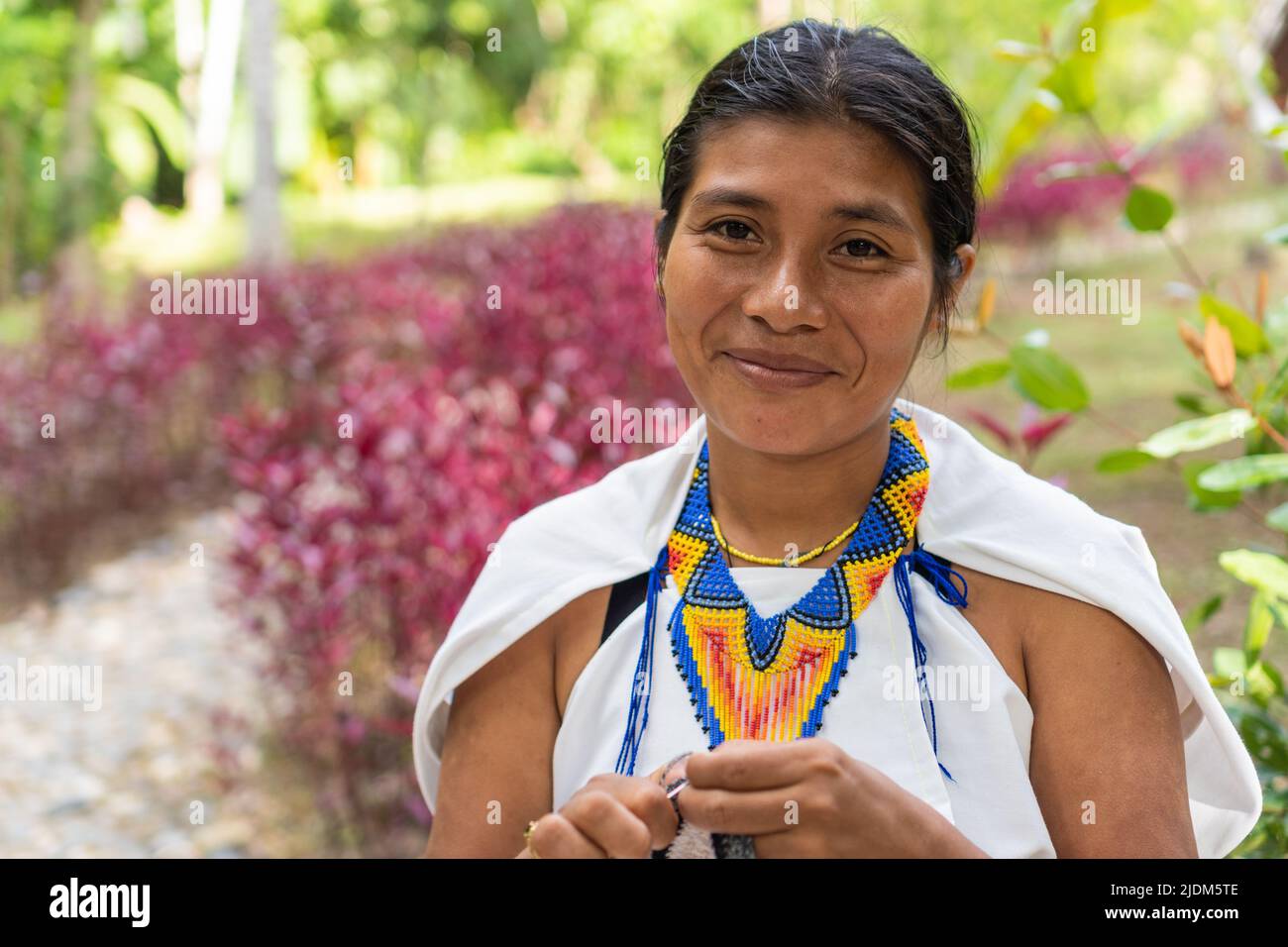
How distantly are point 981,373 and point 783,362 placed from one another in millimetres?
1227

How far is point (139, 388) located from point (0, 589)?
113 cm

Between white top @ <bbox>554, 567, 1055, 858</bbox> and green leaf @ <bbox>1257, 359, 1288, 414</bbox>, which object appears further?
green leaf @ <bbox>1257, 359, 1288, 414</bbox>

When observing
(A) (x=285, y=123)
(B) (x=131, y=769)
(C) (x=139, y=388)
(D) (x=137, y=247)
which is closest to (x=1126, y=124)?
(A) (x=285, y=123)

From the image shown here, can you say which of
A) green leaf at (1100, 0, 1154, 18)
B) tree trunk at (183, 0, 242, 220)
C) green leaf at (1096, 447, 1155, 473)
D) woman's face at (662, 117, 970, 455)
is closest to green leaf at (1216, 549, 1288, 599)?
green leaf at (1096, 447, 1155, 473)

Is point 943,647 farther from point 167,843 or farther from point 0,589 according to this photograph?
point 0,589

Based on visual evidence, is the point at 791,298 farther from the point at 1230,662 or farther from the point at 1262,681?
the point at 1230,662

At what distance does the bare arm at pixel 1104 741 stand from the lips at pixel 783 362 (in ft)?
1.26

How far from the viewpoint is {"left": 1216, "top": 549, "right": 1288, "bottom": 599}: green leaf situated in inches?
74.8

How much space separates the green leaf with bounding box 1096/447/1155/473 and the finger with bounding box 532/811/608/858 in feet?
4.70

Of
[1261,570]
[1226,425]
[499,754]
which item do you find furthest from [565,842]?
[1226,425]

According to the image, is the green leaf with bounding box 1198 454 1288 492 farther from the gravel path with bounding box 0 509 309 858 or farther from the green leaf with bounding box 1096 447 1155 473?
the gravel path with bounding box 0 509 309 858

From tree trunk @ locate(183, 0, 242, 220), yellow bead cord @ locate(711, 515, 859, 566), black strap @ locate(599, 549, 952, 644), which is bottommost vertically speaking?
black strap @ locate(599, 549, 952, 644)

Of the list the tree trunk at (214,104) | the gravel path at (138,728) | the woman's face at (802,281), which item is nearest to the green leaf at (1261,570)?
the woman's face at (802,281)

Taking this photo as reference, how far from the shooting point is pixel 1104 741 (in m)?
1.41
